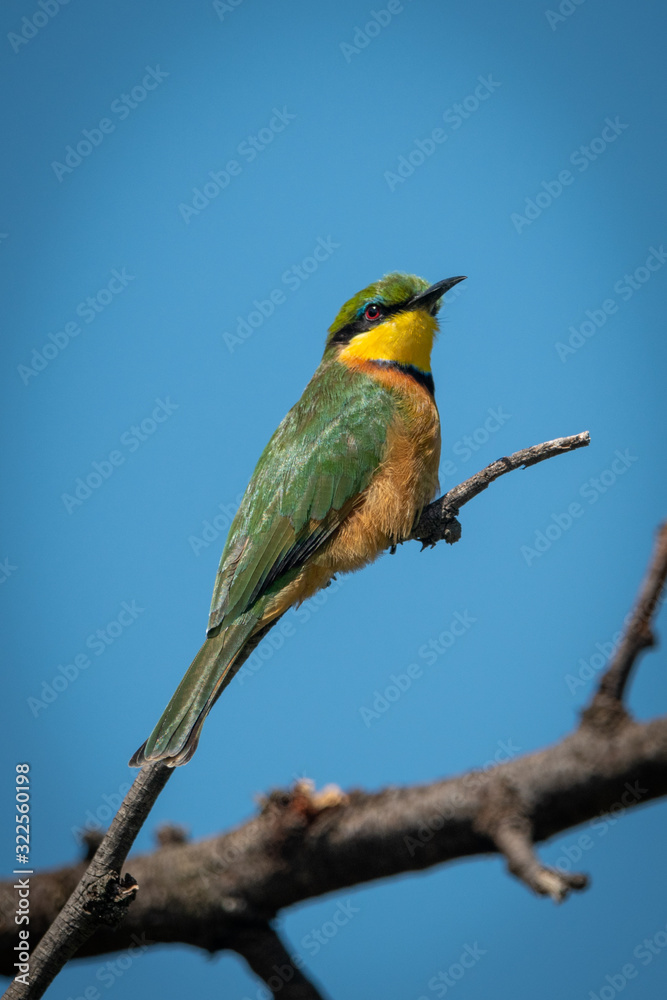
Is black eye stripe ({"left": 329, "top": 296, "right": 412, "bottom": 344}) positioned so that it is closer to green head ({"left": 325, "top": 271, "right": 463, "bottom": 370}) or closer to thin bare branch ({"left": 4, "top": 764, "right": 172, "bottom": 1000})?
green head ({"left": 325, "top": 271, "right": 463, "bottom": 370})

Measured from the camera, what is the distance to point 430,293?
5.48 m

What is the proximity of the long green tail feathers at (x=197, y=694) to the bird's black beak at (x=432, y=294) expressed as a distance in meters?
2.38

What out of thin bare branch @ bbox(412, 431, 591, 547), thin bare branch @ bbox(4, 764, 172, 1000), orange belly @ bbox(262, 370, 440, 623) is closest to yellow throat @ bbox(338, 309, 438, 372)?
orange belly @ bbox(262, 370, 440, 623)

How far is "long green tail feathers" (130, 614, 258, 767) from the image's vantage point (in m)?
3.58

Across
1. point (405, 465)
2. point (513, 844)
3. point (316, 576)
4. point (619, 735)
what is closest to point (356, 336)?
point (405, 465)

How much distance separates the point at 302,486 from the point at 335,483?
180 mm

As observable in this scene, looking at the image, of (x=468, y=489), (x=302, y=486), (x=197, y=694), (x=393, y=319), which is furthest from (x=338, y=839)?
(x=393, y=319)

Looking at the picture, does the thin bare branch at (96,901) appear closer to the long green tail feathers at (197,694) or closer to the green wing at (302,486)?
the long green tail feathers at (197,694)

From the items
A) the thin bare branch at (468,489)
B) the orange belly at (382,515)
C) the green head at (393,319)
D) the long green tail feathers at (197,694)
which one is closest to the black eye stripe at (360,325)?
the green head at (393,319)

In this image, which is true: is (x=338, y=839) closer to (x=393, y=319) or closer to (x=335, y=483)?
(x=335, y=483)

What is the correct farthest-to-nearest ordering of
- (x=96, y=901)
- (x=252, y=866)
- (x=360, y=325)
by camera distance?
(x=360, y=325) → (x=252, y=866) → (x=96, y=901)

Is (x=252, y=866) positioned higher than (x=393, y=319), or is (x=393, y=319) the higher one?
(x=393, y=319)

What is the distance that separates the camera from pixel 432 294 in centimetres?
550

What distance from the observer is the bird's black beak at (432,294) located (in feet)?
18.0
